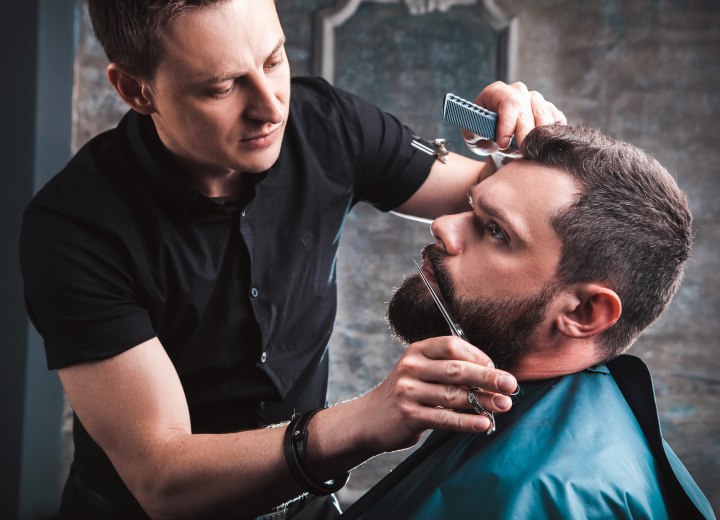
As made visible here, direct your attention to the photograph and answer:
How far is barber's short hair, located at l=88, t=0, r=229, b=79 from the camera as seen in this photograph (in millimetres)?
1642

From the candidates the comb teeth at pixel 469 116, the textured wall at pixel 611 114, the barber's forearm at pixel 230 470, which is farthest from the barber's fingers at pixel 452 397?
the textured wall at pixel 611 114

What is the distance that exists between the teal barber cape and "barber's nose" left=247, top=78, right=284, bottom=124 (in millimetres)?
846

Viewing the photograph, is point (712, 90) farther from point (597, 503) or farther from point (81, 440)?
point (81, 440)

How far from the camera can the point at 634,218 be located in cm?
166

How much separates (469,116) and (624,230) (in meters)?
0.45

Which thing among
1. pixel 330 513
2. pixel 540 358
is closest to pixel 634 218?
pixel 540 358

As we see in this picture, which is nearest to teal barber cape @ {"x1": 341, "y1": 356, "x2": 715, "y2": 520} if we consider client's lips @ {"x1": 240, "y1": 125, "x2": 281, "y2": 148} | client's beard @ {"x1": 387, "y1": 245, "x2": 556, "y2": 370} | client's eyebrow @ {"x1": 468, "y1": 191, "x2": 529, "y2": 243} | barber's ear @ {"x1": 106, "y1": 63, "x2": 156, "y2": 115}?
client's beard @ {"x1": 387, "y1": 245, "x2": 556, "y2": 370}

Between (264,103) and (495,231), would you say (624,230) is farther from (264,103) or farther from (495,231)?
(264,103)

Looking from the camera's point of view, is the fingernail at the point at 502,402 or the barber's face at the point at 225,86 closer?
the fingernail at the point at 502,402

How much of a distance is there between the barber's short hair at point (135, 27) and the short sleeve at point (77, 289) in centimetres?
38

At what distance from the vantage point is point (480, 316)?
1743 mm

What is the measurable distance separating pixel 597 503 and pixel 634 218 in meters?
0.60

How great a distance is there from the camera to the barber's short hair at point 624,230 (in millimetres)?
1657

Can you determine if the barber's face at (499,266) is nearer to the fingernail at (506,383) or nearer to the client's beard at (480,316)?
the client's beard at (480,316)
